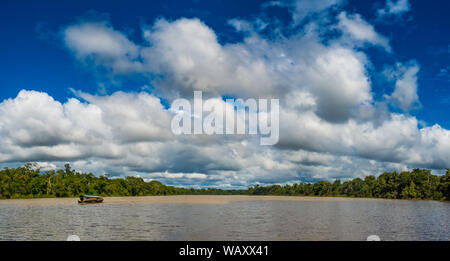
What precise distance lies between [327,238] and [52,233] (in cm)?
2909

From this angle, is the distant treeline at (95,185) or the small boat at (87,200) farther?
the distant treeline at (95,185)

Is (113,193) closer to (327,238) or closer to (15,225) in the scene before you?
(15,225)

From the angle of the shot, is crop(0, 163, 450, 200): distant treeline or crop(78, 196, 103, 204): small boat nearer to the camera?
crop(78, 196, 103, 204): small boat

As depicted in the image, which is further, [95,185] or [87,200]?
[95,185]
